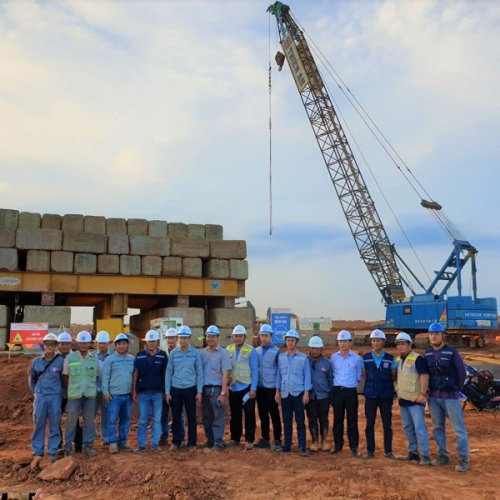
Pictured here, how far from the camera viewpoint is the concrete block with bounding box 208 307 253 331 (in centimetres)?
1616

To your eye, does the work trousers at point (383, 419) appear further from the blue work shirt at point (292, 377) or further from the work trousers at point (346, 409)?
the blue work shirt at point (292, 377)

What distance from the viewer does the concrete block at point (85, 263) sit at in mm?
14969

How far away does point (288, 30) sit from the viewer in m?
30.3

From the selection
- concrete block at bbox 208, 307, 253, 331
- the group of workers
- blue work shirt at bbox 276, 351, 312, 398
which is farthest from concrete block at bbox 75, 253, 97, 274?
blue work shirt at bbox 276, 351, 312, 398

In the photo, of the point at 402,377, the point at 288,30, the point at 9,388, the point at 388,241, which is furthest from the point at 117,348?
the point at 288,30

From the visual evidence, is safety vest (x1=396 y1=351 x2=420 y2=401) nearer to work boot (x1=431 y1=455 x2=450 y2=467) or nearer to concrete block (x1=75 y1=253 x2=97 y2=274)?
work boot (x1=431 y1=455 x2=450 y2=467)

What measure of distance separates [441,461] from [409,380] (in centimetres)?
97

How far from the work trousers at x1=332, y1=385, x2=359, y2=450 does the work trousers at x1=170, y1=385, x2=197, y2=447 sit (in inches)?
72.1

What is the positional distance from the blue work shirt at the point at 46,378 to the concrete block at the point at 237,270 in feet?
33.4

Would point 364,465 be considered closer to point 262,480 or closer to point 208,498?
point 262,480

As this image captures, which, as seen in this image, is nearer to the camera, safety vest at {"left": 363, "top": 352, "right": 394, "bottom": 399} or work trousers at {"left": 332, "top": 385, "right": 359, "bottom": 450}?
safety vest at {"left": 363, "top": 352, "right": 394, "bottom": 399}

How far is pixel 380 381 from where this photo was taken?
6.49 metres

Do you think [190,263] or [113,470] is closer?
[113,470]

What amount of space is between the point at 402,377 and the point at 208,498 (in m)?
2.75
